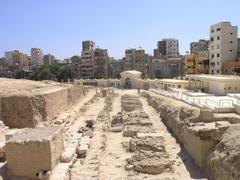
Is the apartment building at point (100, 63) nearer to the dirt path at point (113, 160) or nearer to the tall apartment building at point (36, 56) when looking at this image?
the tall apartment building at point (36, 56)

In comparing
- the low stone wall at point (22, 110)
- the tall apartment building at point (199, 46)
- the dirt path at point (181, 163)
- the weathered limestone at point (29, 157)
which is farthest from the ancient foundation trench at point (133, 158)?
the tall apartment building at point (199, 46)

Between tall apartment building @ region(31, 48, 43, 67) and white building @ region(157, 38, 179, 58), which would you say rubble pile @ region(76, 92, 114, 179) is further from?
tall apartment building @ region(31, 48, 43, 67)

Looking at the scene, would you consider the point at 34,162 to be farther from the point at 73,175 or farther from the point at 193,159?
the point at 193,159

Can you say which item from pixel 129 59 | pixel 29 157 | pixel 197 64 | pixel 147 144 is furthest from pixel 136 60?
pixel 29 157

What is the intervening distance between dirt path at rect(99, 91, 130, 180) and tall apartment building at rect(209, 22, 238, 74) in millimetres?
32445

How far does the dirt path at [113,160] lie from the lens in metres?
13.1

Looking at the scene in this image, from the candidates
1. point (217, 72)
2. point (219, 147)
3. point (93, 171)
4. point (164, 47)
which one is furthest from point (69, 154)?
point (164, 47)

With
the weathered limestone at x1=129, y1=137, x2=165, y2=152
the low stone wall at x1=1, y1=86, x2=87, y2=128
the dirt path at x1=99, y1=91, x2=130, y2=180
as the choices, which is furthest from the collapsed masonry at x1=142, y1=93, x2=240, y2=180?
the low stone wall at x1=1, y1=86, x2=87, y2=128

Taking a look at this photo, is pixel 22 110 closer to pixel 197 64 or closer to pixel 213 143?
pixel 213 143

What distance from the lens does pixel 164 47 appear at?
110812mm

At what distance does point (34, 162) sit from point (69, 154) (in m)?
2.03

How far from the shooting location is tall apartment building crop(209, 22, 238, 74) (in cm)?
4741

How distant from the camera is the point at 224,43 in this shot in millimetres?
47781

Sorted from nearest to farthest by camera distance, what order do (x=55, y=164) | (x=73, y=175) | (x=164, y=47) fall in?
(x=73, y=175) < (x=55, y=164) < (x=164, y=47)
